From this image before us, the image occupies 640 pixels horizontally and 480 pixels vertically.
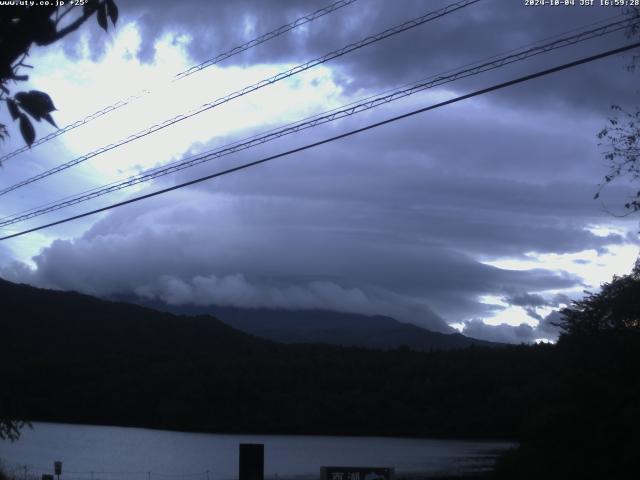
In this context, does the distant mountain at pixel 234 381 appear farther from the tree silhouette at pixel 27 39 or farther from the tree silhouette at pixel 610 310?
the tree silhouette at pixel 27 39

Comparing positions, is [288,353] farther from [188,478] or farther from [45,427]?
[188,478]

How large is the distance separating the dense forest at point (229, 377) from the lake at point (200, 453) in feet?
12.2

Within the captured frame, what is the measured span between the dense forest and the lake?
→ 147 inches

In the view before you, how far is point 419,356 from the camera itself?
A: 342 ft

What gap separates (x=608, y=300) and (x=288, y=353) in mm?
86943

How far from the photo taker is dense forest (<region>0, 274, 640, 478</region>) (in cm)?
7669

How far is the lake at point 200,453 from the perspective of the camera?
2251 inches

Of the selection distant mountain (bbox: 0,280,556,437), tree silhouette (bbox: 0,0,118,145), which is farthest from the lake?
tree silhouette (bbox: 0,0,118,145)

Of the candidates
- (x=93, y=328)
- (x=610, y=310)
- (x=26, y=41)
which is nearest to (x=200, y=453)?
(x=93, y=328)

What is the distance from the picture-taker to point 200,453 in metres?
73.2

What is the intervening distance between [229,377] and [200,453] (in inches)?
1167

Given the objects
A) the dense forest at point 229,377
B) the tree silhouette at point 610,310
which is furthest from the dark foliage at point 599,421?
the dense forest at point 229,377

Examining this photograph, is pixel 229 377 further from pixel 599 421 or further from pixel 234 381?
pixel 599 421

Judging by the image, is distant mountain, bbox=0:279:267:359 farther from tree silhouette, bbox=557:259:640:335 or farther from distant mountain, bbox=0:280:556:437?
tree silhouette, bbox=557:259:640:335
